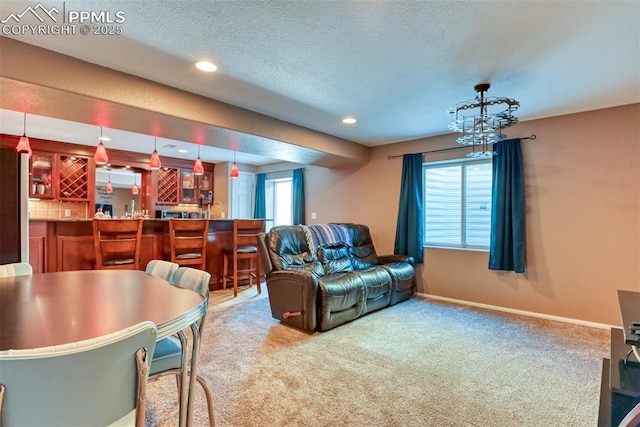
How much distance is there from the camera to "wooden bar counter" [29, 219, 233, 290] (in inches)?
141

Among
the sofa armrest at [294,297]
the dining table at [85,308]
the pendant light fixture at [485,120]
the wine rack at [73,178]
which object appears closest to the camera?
the dining table at [85,308]

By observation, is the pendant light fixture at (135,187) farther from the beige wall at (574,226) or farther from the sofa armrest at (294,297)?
the beige wall at (574,226)

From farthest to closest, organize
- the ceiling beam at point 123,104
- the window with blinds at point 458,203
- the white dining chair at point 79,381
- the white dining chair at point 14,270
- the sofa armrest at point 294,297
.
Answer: the window with blinds at point 458,203 → the sofa armrest at point 294,297 → the ceiling beam at point 123,104 → the white dining chair at point 14,270 → the white dining chair at point 79,381

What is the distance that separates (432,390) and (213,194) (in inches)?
265

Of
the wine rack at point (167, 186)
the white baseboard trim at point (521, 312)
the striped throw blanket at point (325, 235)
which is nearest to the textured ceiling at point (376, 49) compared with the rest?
the striped throw blanket at point (325, 235)

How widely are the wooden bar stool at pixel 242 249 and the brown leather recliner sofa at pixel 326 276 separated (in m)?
0.93

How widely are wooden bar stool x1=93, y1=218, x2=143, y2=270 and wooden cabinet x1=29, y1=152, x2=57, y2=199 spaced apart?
2870 millimetres

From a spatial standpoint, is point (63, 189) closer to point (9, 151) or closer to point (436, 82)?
point (9, 151)

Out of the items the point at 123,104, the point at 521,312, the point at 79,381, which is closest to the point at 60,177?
the point at 123,104

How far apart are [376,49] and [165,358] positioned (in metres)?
2.26

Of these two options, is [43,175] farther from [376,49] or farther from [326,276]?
[376,49]

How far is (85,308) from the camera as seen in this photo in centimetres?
125

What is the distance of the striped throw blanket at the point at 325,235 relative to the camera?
422cm

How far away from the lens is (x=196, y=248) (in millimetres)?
4492
